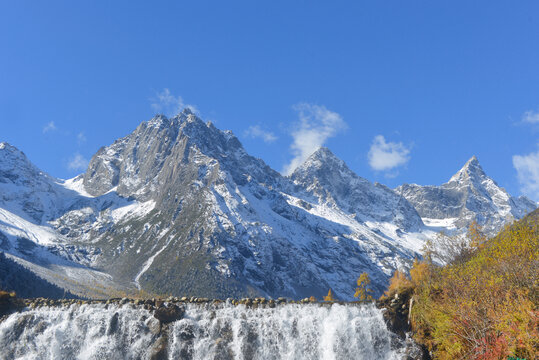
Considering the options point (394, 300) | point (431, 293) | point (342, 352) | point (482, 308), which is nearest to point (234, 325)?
point (342, 352)

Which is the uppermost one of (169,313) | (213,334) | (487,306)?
(487,306)

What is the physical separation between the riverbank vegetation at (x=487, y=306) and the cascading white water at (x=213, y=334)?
18.2 ft

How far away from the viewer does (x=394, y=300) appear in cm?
4766

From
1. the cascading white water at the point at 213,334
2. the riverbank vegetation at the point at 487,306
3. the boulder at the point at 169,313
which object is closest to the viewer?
the riverbank vegetation at the point at 487,306

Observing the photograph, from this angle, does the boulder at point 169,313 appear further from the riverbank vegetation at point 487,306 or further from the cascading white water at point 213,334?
the riverbank vegetation at point 487,306

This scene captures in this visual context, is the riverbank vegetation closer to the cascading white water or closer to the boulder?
the cascading white water

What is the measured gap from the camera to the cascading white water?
46000 millimetres

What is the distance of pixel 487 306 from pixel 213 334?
100 feet

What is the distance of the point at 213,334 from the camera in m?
49.5

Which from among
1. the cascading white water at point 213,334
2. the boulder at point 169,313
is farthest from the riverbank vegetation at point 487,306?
the boulder at point 169,313

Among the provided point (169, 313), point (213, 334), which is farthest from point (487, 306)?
point (169, 313)

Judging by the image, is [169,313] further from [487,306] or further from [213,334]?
[487,306]

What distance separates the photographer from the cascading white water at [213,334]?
151 feet

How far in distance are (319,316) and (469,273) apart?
17751 millimetres
